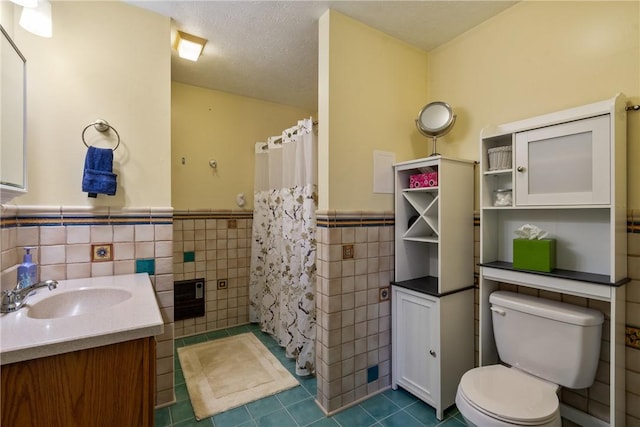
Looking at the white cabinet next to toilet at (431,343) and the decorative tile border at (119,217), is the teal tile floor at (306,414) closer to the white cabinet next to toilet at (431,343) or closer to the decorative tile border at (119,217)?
the white cabinet next to toilet at (431,343)

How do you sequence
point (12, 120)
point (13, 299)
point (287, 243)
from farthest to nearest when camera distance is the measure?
point (287, 243)
point (12, 120)
point (13, 299)

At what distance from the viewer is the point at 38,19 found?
4.42 feet

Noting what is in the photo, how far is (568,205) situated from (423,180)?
2.45 ft

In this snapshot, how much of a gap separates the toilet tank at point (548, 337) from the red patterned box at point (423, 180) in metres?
0.74

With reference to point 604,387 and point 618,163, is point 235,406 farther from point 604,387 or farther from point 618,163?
Answer: point 618,163

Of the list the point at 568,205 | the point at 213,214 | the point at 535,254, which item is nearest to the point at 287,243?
the point at 213,214

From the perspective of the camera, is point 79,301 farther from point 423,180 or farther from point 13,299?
point 423,180

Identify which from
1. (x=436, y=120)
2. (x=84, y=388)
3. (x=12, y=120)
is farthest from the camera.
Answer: (x=436, y=120)

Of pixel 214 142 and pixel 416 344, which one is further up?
pixel 214 142

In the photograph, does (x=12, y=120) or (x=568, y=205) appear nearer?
(x=12, y=120)

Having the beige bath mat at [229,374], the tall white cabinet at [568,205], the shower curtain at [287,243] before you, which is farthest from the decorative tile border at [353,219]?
the beige bath mat at [229,374]

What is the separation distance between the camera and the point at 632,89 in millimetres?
1372

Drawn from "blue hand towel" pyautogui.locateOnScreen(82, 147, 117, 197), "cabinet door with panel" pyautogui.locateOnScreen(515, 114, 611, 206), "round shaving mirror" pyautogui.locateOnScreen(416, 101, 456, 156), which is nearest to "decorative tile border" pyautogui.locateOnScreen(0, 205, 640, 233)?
"blue hand towel" pyautogui.locateOnScreen(82, 147, 117, 197)

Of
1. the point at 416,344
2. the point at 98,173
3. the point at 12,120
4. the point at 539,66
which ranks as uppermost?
the point at 539,66
